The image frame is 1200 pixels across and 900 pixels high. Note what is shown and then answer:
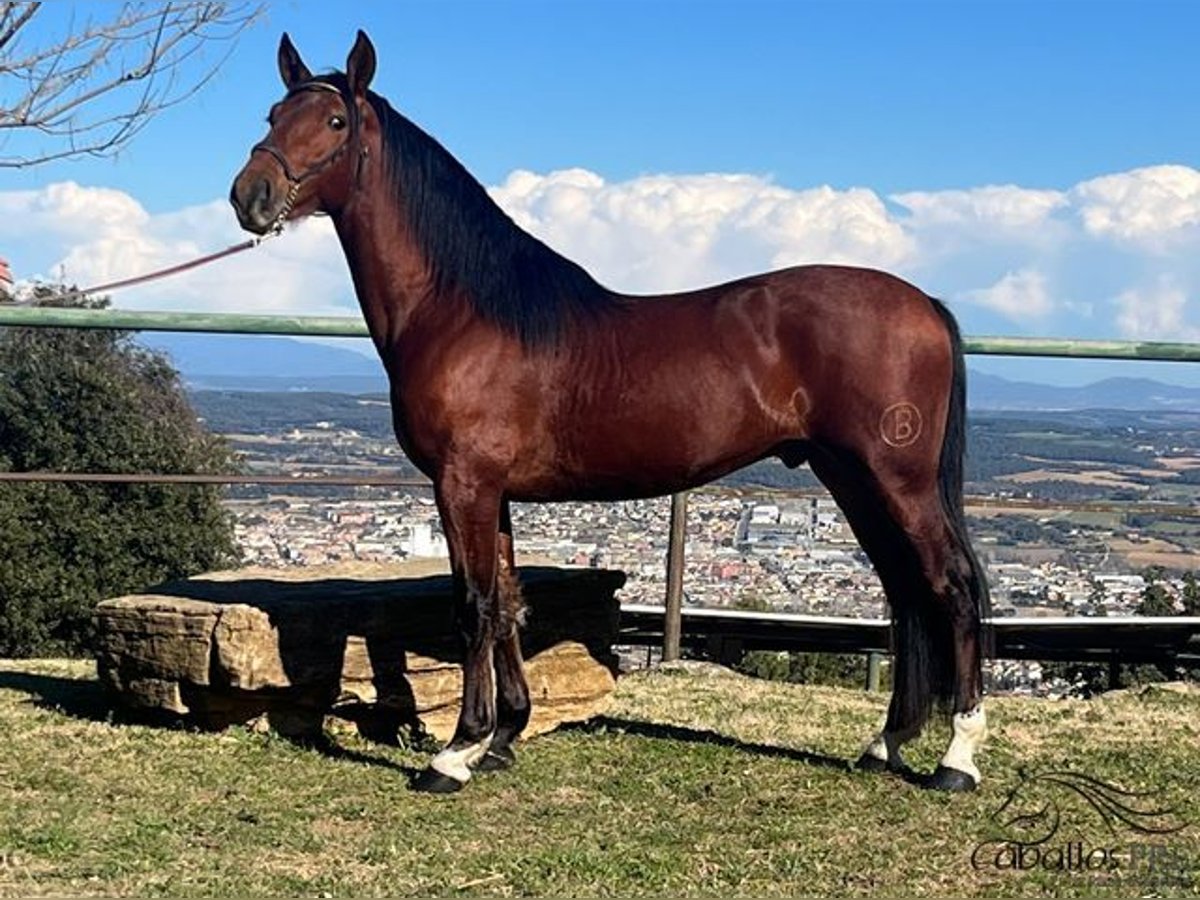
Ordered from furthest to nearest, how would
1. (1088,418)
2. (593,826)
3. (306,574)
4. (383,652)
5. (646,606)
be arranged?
(1088,418)
(646,606)
(306,574)
(383,652)
(593,826)

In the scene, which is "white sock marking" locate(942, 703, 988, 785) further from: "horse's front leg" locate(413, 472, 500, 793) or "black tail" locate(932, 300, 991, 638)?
"horse's front leg" locate(413, 472, 500, 793)

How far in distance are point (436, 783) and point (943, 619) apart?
65.5 inches

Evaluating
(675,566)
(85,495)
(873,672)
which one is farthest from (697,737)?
(85,495)

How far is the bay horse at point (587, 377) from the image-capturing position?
4.25 m

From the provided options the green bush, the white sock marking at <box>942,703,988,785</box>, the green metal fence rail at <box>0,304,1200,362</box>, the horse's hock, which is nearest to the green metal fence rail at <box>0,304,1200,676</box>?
the green metal fence rail at <box>0,304,1200,362</box>

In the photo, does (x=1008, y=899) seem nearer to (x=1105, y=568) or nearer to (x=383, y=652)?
(x=383, y=652)

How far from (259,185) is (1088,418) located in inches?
316

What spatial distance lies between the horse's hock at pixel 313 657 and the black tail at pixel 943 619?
4.10 ft

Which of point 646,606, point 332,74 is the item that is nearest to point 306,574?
point 332,74

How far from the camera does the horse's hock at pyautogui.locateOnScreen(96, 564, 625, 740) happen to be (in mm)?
4680

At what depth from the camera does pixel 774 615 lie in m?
7.54

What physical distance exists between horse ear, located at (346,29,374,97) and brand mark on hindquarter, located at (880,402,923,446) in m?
1.91

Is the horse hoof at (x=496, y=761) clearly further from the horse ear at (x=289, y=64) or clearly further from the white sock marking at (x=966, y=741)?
the horse ear at (x=289, y=64)

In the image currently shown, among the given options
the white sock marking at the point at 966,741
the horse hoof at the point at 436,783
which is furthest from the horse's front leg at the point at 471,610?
the white sock marking at the point at 966,741
